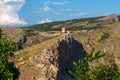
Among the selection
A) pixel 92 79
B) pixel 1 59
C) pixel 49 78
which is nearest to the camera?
pixel 92 79

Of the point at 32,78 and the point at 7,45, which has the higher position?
the point at 7,45

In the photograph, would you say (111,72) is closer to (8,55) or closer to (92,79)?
(92,79)

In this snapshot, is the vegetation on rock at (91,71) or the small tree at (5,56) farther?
the small tree at (5,56)

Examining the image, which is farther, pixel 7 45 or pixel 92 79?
pixel 7 45

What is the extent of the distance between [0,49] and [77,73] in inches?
1589

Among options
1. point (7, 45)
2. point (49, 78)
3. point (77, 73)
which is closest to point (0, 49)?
point (7, 45)

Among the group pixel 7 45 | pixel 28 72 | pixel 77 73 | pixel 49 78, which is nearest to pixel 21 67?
pixel 28 72

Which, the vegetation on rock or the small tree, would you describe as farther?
the small tree

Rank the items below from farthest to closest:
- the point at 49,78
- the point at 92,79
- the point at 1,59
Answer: the point at 49,78, the point at 1,59, the point at 92,79

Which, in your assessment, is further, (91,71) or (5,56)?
(5,56)

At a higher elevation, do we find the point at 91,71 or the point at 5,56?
the point at 91,71

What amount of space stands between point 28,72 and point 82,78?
131 meters

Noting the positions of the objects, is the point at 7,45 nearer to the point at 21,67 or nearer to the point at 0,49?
the point at 0,49

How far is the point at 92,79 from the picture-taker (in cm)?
6056
